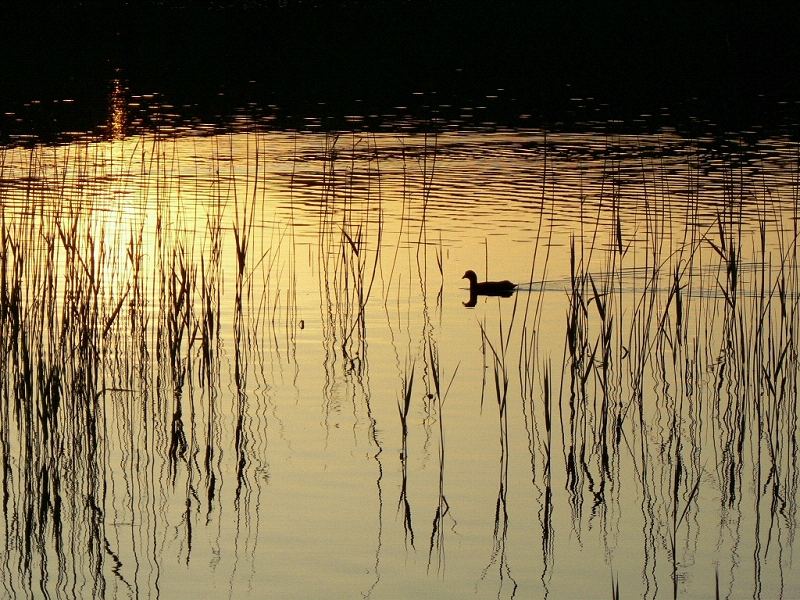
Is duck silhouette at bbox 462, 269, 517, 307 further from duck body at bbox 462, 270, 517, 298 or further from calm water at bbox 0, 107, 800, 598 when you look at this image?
calm water at bbox 0, 107, 800, 598

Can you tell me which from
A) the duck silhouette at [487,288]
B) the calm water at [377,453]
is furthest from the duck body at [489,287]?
the calm water at [377,453]

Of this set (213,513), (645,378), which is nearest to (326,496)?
(213,513)

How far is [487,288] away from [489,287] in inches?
1.0

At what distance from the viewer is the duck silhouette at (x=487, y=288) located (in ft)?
35.4

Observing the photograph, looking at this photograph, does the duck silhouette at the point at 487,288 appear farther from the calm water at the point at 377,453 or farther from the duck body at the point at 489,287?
the calm water at the point at 377,453

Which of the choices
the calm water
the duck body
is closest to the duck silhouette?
the duck body

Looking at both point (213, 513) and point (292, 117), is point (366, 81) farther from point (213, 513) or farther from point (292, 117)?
point (213, 513)

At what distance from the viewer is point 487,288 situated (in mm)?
10961

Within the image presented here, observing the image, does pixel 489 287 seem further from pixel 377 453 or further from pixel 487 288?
pixel 377 453

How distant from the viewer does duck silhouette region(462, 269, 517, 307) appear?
35.4 ft

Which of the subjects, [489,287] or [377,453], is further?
[489,287]

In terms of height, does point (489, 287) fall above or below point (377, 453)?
above

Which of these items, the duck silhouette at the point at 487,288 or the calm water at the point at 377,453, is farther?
the duck silhouette at the point at 487,288

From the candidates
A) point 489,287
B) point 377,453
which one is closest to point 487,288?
point 489,287
